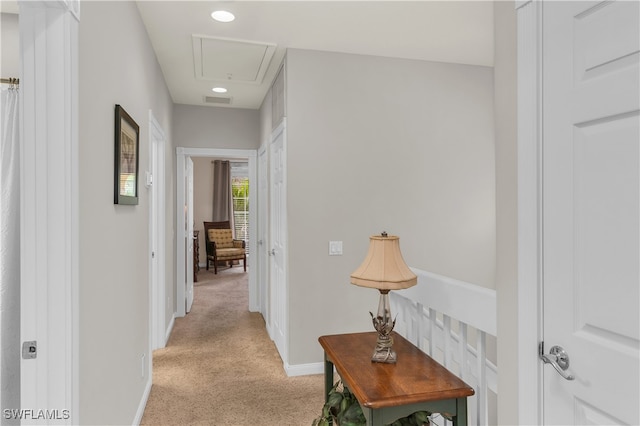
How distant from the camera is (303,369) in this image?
3205 millimetres

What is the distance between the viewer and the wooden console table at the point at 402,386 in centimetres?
149

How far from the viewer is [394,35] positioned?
2.97 m

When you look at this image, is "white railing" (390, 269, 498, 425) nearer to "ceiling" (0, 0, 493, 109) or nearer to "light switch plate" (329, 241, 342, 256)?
"light switch plate" (329, 241, 342, 256)

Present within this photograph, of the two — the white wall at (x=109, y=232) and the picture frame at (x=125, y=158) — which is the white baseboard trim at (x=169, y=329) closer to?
the white wall at (x=109, y=232)

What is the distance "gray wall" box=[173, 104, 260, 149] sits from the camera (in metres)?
4.83

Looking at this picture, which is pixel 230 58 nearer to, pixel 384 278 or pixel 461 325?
pixel 384 278

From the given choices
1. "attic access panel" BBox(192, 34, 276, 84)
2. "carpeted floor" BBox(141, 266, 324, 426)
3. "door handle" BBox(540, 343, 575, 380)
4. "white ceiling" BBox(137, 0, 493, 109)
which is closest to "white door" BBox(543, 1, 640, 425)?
"door handle" BBox(540, 343, 575, 380)

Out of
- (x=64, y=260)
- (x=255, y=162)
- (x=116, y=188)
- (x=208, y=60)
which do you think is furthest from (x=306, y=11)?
(x=255, y=162)

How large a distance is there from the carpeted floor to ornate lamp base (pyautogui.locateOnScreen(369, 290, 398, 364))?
3.46 ft

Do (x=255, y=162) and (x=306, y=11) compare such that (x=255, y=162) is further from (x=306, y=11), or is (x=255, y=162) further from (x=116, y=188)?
(x=116, y=188)

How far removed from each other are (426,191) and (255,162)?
2434mm

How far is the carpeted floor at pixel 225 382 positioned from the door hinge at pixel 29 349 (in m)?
1.50

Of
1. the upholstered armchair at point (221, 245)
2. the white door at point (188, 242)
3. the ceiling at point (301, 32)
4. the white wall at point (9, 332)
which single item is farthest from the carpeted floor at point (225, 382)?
the upholstered armchair at point (221, 245)

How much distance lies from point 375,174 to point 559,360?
A: 7.67 ft
